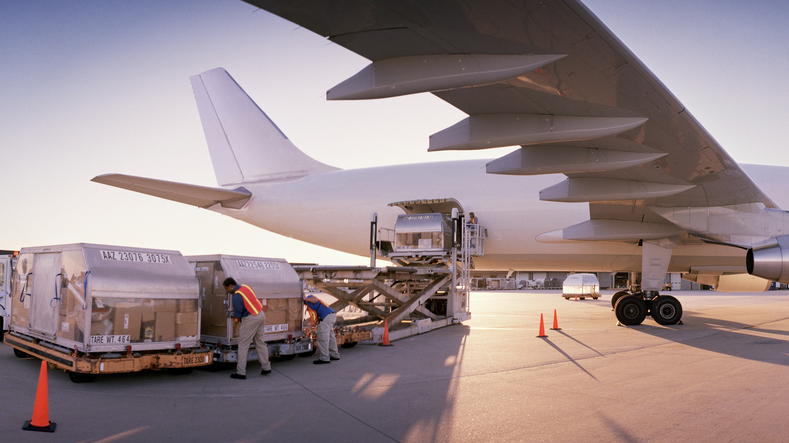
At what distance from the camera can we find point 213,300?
10.4 metres

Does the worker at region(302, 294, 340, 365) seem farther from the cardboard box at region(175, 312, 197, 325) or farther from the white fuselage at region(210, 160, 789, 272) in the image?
the white fuselage at region(210, 160, 789, 272)

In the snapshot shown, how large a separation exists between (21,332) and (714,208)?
55.7ft

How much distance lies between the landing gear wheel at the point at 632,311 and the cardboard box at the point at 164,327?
14.1m

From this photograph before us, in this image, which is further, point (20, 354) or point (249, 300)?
point (20, 354)

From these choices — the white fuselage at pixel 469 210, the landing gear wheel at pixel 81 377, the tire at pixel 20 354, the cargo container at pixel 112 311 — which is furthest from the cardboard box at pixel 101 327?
the white fuselage at pixel 469 210

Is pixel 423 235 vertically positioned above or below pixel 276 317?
above

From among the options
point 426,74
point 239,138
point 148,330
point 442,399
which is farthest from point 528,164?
point 239,138

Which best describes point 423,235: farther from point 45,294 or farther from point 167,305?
point 45,294

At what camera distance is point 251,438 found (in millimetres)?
5547

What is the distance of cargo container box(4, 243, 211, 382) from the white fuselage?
12.0m

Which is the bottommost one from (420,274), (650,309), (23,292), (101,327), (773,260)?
Result: (650,309)

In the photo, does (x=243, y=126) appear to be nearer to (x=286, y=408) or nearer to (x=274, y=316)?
(x=274, y=316)

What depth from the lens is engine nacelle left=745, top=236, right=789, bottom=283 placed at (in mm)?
12969

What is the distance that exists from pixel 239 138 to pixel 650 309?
17.6m
